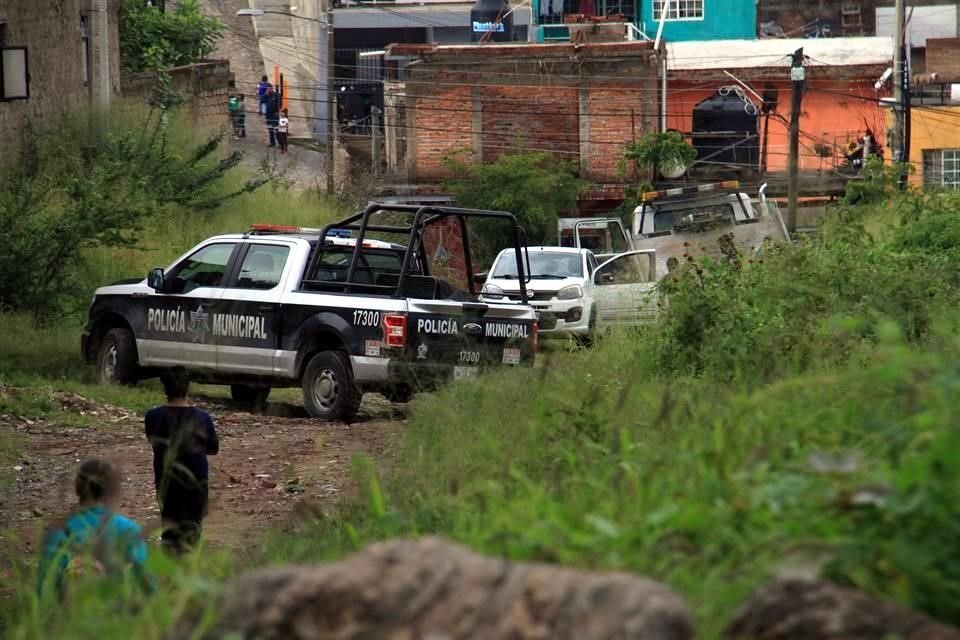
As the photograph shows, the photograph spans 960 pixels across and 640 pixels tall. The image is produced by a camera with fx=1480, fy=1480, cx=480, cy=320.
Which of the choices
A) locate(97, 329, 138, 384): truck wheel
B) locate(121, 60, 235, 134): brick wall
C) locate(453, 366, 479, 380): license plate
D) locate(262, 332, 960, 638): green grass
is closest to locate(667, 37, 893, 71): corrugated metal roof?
locate(121, 60, 235, 134): brick wall

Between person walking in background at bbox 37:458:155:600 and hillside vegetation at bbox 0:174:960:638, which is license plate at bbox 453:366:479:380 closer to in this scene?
hillside vegetation at bbox 0:174:960:638

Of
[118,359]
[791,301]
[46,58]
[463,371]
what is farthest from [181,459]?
[46,58]

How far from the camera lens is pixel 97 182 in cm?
2030

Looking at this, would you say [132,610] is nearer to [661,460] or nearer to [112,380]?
[661,460]

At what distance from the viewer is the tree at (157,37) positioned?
43.4 metres

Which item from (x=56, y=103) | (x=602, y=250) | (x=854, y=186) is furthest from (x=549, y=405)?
(x=602, y=250)

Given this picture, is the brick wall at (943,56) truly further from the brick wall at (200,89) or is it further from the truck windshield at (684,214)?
the truck windshield at (684,214)

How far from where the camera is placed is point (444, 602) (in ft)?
12.5

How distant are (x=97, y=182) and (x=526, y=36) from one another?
36281mm

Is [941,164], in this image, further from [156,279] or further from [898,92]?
[156,279]

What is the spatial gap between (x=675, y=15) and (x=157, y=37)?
19747mm

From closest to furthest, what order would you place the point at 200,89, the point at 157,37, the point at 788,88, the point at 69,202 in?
the point at 69,202 → the point at 200,89 → the point at 157,37 → the point at 788,88

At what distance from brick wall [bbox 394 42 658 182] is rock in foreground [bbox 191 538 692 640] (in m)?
40.3

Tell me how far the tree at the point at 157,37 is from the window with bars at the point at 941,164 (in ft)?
72.0
